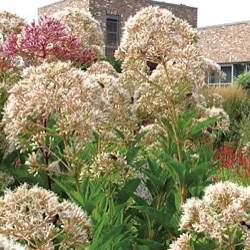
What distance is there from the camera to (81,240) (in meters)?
2.11

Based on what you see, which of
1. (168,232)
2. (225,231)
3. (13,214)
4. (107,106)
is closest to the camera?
(13,214)

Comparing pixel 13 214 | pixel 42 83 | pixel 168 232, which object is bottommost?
pixel 168 232

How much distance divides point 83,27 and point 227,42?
2838 cm

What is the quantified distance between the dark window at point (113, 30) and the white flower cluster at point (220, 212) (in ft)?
97.9

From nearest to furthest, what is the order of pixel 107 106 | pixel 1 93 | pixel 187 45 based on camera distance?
pixel 107 106 → pixel 1 93 → pixel 187 45

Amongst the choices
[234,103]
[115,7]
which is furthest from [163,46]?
[115,7]

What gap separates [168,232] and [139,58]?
1040 millimetres

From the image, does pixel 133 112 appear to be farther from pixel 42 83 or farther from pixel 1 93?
pixel 42 83

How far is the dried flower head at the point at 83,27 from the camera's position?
4762 mm

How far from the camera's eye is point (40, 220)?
6.70ft

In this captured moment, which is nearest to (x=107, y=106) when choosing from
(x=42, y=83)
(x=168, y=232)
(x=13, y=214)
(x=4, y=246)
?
(x=42, y=83)

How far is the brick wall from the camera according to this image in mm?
31625

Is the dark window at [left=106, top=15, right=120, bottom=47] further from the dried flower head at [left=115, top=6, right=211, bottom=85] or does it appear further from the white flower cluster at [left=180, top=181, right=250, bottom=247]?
the white flower cluster at [left=180, top=181, right=250, bottom=247]

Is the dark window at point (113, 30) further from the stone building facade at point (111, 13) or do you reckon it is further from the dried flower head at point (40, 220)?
the dried flower head at point (40, 220)
